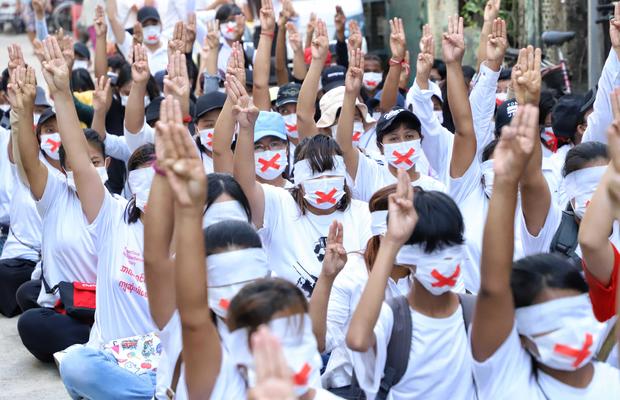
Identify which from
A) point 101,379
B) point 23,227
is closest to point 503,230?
point 101,379

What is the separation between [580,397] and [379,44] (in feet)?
37.2

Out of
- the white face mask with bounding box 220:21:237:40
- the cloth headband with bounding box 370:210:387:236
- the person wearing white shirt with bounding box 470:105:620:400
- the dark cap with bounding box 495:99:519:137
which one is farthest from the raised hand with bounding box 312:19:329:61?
the white face mask with bounding box 220:21:237:40

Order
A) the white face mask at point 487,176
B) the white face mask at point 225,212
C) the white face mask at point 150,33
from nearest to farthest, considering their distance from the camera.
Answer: the white face mask at point 225,212 < the white face mask at point 487,176 < the white face mask at point 150,33

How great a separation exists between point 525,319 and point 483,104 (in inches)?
125

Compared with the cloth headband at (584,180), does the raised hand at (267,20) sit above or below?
above

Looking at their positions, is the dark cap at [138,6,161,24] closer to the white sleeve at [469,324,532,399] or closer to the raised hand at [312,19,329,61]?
the raised hand at [312,19,329,61]

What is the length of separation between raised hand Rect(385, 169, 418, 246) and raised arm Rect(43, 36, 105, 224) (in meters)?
2.15

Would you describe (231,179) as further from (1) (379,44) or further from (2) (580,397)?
(1) (379,44)

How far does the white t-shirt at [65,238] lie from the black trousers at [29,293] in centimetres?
76

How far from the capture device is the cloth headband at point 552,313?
3.19 metres

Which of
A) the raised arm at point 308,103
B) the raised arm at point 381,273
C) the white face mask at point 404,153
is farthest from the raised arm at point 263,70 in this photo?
the raised arm at point 381,273

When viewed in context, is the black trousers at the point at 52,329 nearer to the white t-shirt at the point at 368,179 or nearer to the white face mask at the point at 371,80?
the white t-shirt at the point at 368,179

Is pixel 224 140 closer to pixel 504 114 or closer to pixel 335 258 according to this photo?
pixel 335 258

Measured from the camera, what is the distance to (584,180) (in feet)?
14.8
